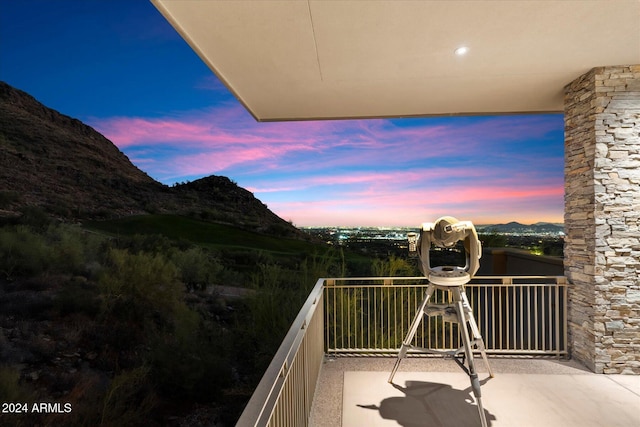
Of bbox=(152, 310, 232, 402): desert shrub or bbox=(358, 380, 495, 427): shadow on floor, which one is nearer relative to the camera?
bbox=(358, 380, 495, 427): shadow on floor

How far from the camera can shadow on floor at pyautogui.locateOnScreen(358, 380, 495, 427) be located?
2664mm

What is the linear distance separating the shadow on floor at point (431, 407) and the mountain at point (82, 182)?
11.8 meters

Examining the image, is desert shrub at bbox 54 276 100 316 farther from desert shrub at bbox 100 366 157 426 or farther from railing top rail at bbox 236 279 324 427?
railing top rail at bbox 236 279 324 427

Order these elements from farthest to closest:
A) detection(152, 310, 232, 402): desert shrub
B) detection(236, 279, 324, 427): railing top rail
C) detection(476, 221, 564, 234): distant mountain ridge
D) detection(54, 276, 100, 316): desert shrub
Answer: detection(54, 276, 100, 316): desert shrub, detection(152, 310, 232, 402): desert shrub, detection(476, 221, 564, 234): distant mountain ridge, detection(236, 279, 324, 427): railing top rail

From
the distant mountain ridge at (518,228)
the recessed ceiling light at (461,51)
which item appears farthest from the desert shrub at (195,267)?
the recessed ceiling light at (461,51)

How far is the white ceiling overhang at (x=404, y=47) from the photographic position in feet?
8.11

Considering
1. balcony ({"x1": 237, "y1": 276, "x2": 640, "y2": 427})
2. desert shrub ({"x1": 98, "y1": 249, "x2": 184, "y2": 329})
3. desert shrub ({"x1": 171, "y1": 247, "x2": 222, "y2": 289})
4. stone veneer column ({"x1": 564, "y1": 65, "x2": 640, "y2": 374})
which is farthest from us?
desert shrub ({"x1": 171, "y1": 247, "x2": 222, "y2": 289})

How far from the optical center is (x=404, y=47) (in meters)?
2.97

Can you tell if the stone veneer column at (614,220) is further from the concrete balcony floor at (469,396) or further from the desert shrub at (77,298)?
the desert shrub at (77,298)

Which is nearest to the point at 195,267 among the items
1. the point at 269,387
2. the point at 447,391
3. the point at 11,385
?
the point at 11,385

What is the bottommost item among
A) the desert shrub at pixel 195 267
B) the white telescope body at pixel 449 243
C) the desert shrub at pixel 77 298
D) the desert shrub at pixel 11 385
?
the desert shrub at pixel 11 385

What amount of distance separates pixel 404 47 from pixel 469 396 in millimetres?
2850

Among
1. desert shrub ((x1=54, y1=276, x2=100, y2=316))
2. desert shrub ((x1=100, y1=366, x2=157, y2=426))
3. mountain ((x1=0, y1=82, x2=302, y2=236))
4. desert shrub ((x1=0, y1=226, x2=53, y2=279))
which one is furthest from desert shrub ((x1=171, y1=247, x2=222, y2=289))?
desert shrub ((x1=0, y1=226, x2=53, y2=279))

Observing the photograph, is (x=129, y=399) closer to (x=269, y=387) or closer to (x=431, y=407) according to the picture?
(x=431, y=407)
